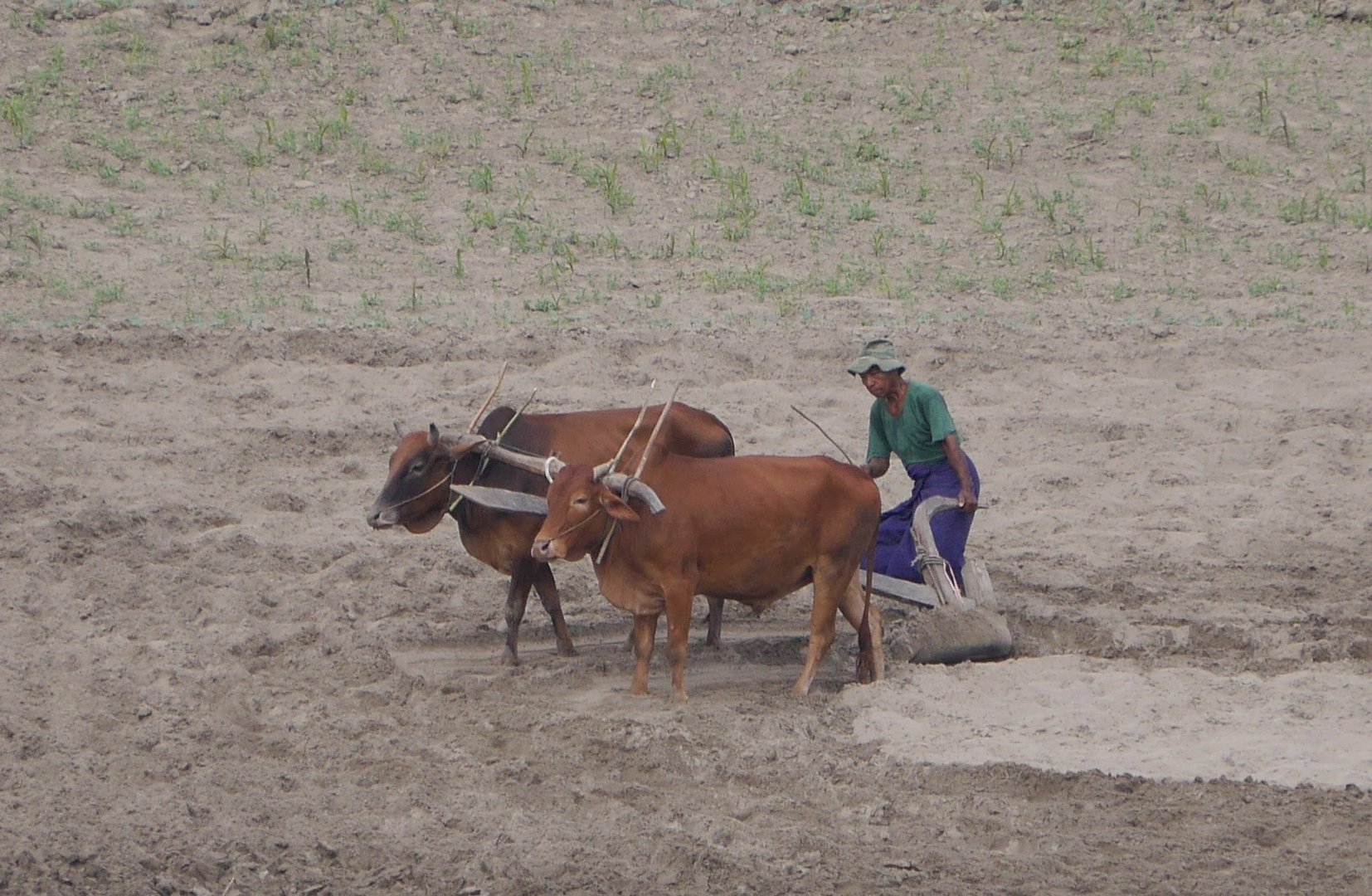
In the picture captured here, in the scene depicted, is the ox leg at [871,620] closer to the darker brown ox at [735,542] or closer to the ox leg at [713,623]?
the darker brown ox at [735,542]

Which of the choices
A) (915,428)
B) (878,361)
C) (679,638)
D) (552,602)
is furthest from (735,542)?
(915,428)

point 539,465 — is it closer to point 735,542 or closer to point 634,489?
point 634,489

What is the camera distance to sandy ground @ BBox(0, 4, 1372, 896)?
6.45 meters

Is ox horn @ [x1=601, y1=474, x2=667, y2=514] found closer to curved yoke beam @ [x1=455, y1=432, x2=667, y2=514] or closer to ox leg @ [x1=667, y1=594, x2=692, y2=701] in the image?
curved yoke beam @ [x1=455, y1=432, x2=667, y2=514]

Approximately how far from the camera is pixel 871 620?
26.8ft

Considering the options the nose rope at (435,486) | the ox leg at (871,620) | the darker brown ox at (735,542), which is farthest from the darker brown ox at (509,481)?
the ox leg at (871,620)

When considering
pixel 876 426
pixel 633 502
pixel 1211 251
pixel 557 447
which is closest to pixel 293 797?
pixel 633 502

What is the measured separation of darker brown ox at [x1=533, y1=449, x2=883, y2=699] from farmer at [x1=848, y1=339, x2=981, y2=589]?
61 cm

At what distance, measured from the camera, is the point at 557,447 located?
28.3 ft

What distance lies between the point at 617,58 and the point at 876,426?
753cm

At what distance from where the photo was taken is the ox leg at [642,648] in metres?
7.84

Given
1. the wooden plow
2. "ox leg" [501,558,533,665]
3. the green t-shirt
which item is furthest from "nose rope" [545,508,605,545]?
the green t-shirt

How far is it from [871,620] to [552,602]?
144cm

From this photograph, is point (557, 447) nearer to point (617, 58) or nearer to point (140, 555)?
point (140, 555)
